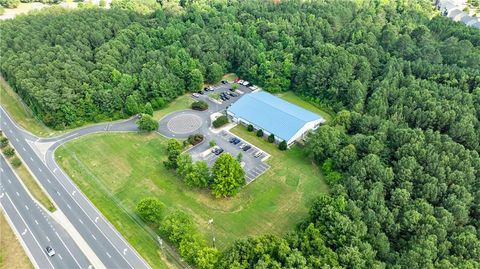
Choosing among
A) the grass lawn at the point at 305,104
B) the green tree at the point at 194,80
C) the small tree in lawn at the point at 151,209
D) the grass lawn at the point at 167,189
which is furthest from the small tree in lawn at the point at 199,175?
the grass lawn at the point at 305,104

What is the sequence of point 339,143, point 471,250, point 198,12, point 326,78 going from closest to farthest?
point 471,250
point 339,143
point 326,78
point 198,12

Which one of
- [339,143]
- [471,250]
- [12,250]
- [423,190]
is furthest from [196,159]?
[471,250]

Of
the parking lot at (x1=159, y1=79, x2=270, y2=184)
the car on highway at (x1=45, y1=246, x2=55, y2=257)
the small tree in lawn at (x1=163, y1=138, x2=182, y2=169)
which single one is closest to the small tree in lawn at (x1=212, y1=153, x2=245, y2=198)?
the parking lot at (x1=159, y1=79, x2=270, y2=184)

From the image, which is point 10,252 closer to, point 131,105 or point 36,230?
point 36,230

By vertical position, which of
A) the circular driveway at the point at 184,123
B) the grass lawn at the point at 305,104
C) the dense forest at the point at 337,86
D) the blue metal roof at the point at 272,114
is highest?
the dense forest at the point at 337,86

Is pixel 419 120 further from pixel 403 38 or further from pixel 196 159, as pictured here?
pixel 196 159

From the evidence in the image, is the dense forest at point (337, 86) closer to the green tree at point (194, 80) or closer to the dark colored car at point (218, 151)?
the green tree at point (194, 80)

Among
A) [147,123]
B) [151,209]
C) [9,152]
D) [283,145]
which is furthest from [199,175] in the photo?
[9,152]
